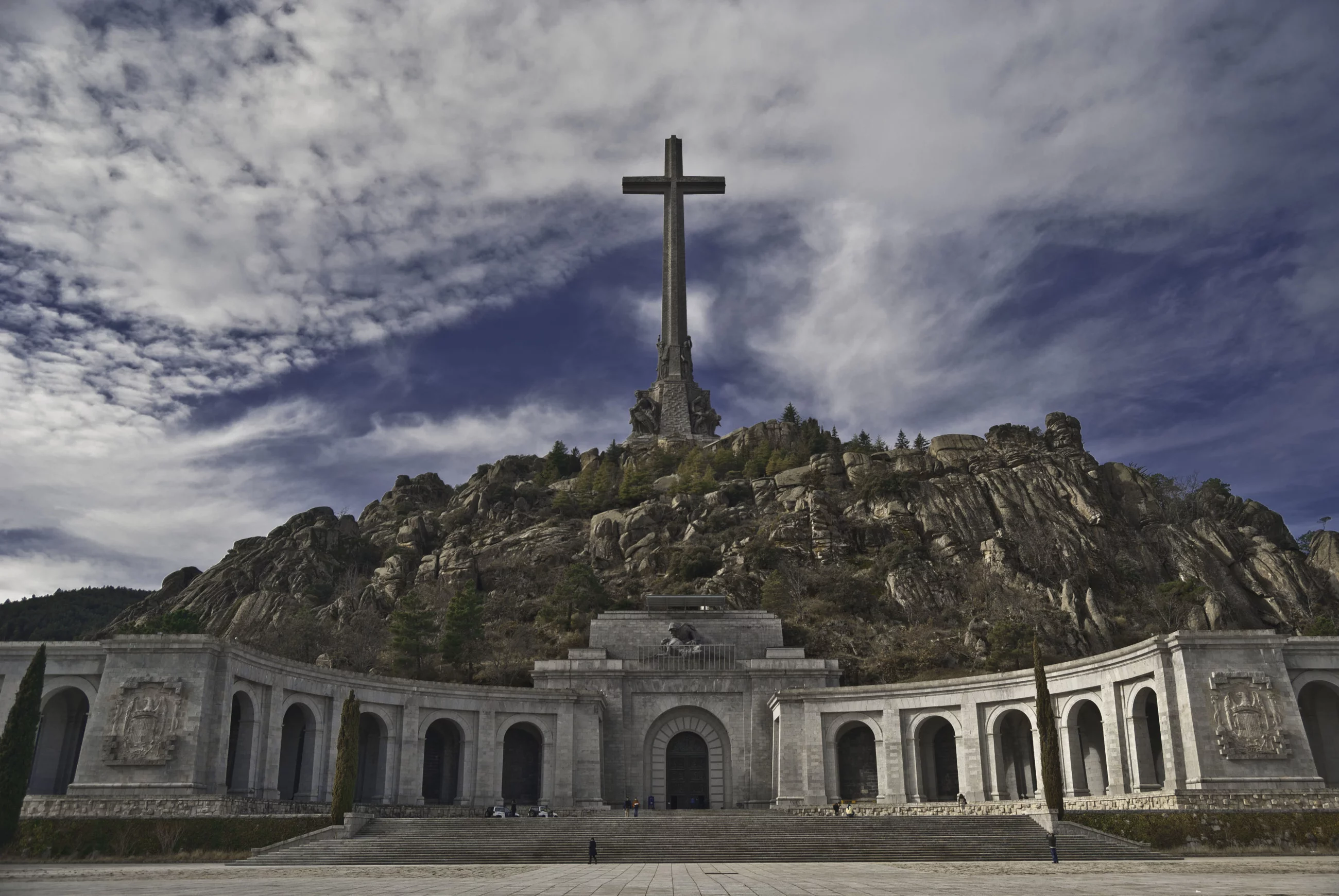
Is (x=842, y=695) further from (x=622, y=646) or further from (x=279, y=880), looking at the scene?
(x=279, y=880)

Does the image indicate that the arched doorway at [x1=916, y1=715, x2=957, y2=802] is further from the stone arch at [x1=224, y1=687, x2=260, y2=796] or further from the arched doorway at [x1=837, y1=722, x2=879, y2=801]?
the stone arch at [x1=224, y1=687, x2=260, y2=796]

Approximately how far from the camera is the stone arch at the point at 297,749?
1537 inches

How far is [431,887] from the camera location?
1839 cm

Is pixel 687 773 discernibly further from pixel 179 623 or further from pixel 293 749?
pixel 179 623

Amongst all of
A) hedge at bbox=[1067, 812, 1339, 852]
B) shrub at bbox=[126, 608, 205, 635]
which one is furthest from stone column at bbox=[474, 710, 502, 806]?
hedge at bbox=[1067, 812, 1339, 852]

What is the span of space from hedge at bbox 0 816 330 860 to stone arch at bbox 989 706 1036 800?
A: 87.4 feet

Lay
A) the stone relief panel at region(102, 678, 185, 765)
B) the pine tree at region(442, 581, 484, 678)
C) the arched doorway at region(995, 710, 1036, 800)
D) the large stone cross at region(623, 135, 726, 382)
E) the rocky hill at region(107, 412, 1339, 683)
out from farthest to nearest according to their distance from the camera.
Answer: the large stone cross at region(623, 135, 726, 382) → the rocky hill at region(107, 412, 1339, 683) → the pine tree at region(442, 581, 484, 678) → the arched doorway at region(995, 710, 1036, 800) → the stone relief panel at region(102, 678, 185, 765)

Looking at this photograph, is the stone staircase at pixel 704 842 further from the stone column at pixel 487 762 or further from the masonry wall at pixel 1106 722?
the stone column at pixel 487 762

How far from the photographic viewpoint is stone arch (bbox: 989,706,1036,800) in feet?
133

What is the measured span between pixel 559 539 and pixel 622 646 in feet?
96.1

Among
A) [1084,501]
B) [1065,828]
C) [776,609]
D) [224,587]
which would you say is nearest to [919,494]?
[1084,501]

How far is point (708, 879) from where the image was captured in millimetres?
20875

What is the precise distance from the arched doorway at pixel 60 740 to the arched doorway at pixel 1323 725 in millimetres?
43542

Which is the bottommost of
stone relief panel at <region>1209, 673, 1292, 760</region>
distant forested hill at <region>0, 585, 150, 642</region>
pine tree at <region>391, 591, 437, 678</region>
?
stone relief panel at <region>1209, 673, 1292, 760</region>
